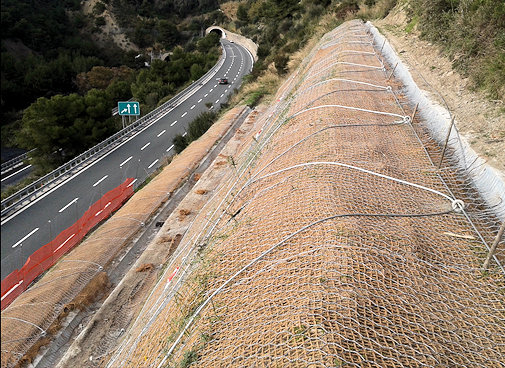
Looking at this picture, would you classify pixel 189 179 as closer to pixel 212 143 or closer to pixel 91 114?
pixel 212 143

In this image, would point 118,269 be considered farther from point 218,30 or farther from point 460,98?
point 218,30

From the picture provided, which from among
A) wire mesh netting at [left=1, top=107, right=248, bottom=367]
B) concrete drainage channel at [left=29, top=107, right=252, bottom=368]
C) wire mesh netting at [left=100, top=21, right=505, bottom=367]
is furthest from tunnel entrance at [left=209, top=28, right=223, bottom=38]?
wire mesh netting at [left=100, top=21, right=505, bottom=367]

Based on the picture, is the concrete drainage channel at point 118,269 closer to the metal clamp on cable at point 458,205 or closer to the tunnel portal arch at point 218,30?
the metal clamp on cable at point 458,205

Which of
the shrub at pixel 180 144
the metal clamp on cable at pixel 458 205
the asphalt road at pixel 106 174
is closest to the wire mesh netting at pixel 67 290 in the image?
the asphalt road at pixel 106 174

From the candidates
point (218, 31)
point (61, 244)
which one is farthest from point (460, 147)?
point (218, 31)

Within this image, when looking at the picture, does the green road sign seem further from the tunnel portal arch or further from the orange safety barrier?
the tunnel portal arch

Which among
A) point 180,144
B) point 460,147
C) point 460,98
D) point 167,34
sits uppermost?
point 167,34
